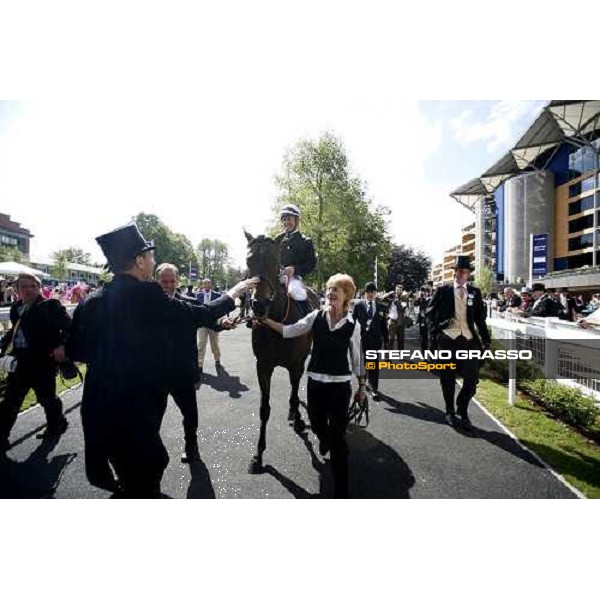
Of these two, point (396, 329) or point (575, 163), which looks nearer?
point (575, 163)

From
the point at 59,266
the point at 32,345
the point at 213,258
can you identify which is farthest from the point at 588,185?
the point at 32,345

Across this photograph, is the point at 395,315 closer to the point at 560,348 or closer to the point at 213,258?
the point at 560,348

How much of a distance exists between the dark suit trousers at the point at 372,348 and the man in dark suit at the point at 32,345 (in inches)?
106

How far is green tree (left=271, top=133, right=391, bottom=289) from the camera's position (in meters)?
3.13

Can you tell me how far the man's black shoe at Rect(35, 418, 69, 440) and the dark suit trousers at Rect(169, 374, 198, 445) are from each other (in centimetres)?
116

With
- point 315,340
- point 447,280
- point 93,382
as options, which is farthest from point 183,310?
point 447,280

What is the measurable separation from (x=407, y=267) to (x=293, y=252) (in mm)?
1711

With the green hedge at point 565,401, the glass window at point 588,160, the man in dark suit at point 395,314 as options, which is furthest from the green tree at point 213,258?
the glass window at point 588,160

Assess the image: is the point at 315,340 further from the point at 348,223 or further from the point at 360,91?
the point at 360,91

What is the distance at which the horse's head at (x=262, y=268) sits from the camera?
2.74m

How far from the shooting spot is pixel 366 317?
3.85 meters

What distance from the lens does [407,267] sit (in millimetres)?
4066

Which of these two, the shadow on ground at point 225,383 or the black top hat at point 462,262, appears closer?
the black top hat at point 462,262

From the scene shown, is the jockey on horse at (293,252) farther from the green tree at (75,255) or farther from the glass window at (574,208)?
the glass window at (574,208)
